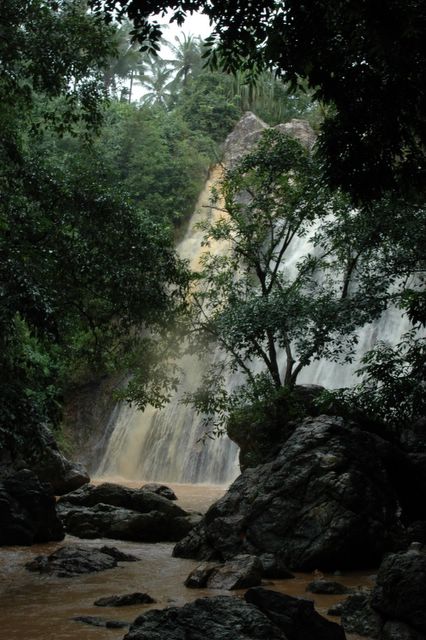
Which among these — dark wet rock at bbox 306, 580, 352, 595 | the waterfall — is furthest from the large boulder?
the waterfall

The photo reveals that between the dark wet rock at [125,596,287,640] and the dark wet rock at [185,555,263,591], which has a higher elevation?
the dark wet rock at [185,555,263,591]

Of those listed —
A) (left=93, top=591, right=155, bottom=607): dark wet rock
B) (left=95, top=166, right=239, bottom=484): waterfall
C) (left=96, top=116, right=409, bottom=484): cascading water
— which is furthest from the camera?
(left=95, top=166, right=239, bottom=484): waterfall

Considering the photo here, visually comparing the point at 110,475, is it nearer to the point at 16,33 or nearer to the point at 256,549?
the point at 256,549

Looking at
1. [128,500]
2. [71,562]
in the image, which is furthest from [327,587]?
[128,500]

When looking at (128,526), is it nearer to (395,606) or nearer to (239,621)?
(395,606)

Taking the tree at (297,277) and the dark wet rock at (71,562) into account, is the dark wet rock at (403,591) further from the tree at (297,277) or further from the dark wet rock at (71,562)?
the tree at (297,277)

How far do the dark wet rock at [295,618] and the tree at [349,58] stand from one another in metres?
3.58

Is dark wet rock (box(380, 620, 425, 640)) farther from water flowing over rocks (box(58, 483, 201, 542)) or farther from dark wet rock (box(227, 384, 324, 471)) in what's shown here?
dark wet rock (box(227, 384, 324, 471))

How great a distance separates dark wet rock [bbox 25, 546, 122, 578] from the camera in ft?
30.2

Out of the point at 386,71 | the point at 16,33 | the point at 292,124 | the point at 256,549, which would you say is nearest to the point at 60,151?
the point at 292,124

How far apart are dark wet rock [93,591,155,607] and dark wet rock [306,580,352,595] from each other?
72.7 inches

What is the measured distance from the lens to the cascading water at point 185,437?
20.0m

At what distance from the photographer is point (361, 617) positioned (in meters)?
6.32

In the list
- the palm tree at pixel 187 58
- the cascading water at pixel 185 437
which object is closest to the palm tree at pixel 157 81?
the palm tree at pixel 187 58
